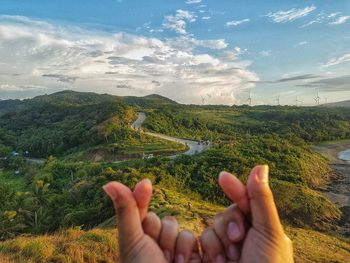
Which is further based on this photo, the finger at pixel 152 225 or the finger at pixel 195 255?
the finger at pixel 195 255

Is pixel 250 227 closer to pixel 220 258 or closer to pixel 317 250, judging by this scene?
pixel 220 258

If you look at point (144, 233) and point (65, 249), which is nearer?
point (144, 233)

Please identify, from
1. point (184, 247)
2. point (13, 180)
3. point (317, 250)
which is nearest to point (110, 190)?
point (184, 247)

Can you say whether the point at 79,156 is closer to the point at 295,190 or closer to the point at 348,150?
the point at 295,190

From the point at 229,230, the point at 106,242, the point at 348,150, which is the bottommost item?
the point at 348,150

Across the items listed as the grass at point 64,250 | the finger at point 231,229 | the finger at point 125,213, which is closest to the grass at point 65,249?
the grass at point 64,250

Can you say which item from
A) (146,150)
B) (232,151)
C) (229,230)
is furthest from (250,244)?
(146,150)

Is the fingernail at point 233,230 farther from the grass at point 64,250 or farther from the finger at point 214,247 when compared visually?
the grass at point 64,250
